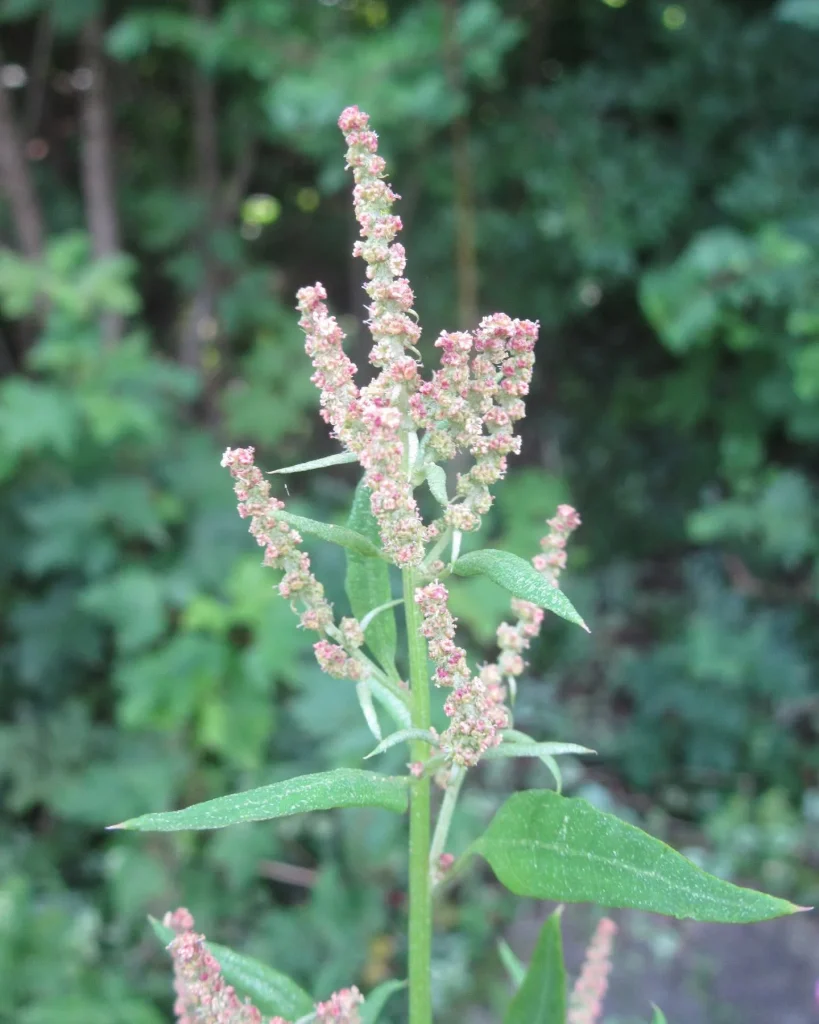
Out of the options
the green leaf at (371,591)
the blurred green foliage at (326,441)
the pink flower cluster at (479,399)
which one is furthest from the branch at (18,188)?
the pink flower cluster at (479,399)

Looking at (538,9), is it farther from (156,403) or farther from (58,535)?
(58,535)

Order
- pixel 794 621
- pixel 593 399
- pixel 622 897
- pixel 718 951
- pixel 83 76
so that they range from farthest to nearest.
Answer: pixel 593 399 → pixel 83 76 → pixel 794 621 → pixel 718 951 → pixel 622 897

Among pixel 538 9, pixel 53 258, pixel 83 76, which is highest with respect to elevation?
pixel 83 76

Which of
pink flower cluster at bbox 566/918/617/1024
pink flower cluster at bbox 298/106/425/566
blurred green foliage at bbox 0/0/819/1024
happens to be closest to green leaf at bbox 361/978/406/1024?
pink flower cluster at bbox 566/918/617/1024

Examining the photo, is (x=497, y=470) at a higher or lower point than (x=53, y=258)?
lower

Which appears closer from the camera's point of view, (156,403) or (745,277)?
(745,277)

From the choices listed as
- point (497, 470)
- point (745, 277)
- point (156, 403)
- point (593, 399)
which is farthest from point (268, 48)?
point (497, 470)
